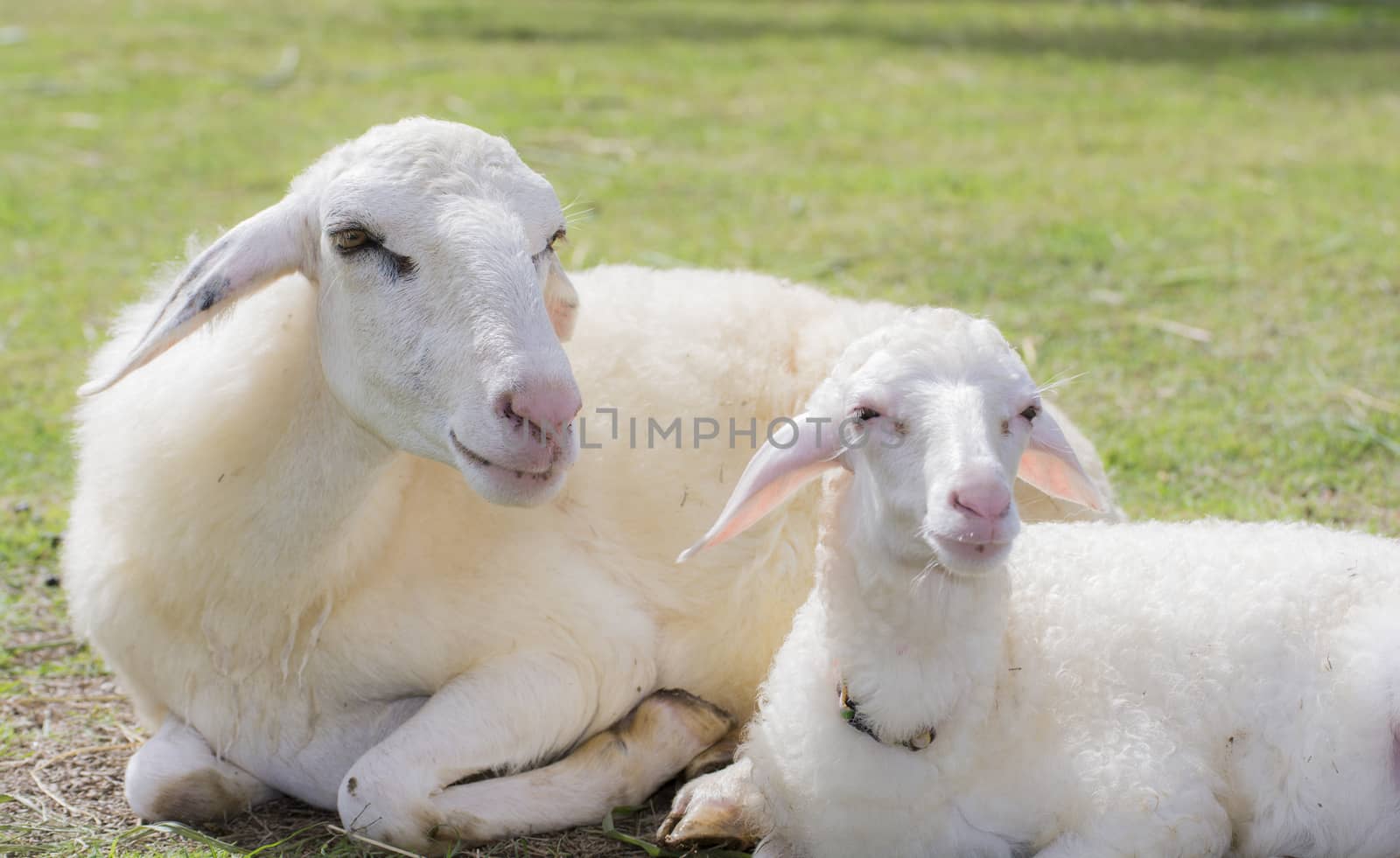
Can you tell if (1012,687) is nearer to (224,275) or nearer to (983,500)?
(983,500)

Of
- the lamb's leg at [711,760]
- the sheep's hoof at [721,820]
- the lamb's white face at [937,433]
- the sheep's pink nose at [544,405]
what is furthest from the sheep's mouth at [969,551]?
the lamb's leg at [711,760]

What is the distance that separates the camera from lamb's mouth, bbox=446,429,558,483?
329 centimetres

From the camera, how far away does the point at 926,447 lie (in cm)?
310

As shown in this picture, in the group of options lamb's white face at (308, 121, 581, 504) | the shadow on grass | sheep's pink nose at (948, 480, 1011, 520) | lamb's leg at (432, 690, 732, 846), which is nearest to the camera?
sheep's pink nose at (948, 480, 1011, 520)

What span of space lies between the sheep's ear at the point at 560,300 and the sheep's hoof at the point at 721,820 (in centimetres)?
123

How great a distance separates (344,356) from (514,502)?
61 centimetres

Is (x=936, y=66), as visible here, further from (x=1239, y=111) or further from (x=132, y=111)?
(x=132, y=111)

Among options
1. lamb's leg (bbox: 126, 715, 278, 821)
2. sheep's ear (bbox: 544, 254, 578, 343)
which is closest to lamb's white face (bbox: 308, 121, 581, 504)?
sheep's ear (bbox: 544, 254, 578, 343)

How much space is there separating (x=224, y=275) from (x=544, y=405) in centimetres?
90

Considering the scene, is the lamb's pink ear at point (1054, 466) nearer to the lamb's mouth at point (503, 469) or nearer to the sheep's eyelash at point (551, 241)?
the lamb's mouth at point (503, 469)

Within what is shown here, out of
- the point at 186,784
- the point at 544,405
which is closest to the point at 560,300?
the point at 544,405

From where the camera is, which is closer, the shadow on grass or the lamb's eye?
the lamb's eye

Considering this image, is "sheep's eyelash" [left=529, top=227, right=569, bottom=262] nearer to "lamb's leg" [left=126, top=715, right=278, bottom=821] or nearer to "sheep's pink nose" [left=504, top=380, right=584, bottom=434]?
"sheep's pink nose" [left=504, top=380, right=584, bottom=434]

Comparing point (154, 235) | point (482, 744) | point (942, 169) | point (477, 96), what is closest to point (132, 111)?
point (477, 96)
